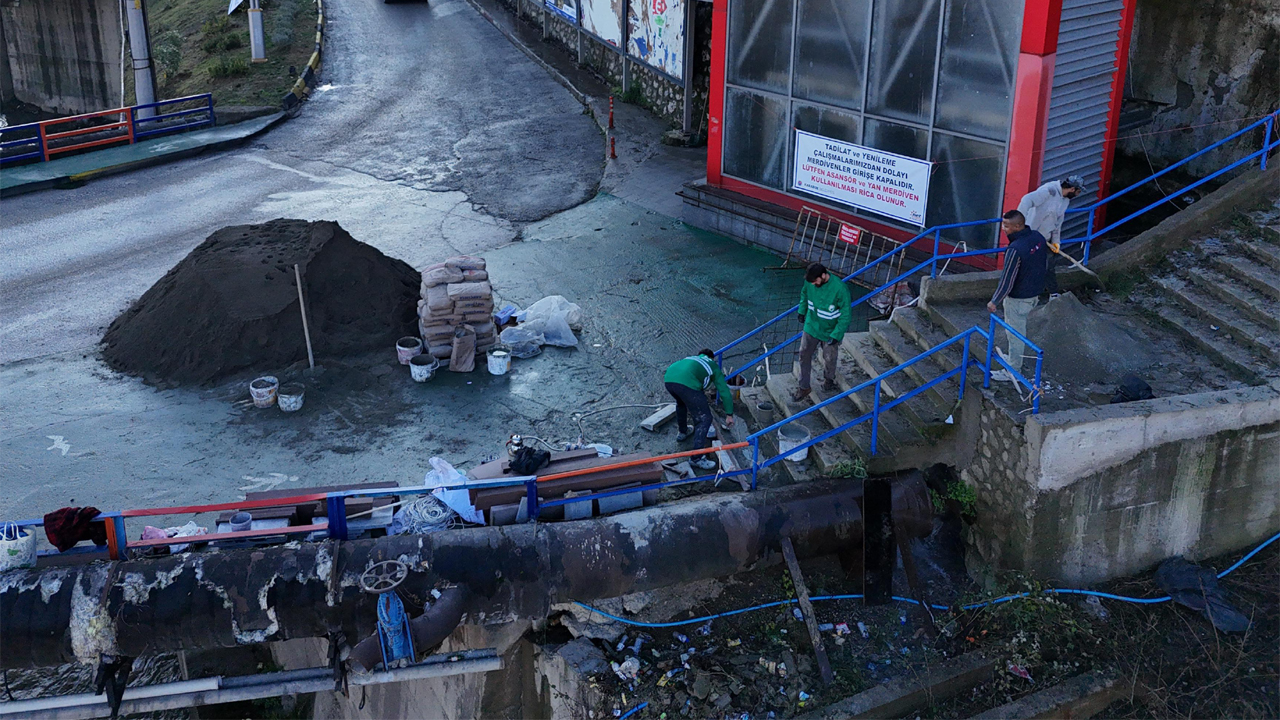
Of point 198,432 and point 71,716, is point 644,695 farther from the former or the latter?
point 198,432

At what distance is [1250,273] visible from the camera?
11000 millimetres

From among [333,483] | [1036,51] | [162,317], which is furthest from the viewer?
[162,317]

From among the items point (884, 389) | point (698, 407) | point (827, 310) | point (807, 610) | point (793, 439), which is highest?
point (827, 310)

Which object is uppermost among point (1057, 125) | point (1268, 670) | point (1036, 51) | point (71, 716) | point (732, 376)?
point (1036, 51)

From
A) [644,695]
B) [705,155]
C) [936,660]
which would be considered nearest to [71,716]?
[644,695]

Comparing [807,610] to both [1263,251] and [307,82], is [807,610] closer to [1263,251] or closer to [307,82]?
[1263,251]

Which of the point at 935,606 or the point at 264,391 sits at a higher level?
the point at 264,391

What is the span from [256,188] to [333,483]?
1110cm

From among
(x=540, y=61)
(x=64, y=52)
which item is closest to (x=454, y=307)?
(x=540, y=61)

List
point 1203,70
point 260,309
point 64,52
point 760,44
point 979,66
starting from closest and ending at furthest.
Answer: point 260,309 < point 979,66 < point 1203,70 < point 760,44 < point 64,52

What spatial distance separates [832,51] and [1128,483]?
854cm

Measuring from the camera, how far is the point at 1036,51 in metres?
13.1

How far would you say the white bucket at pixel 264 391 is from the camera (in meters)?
12.7

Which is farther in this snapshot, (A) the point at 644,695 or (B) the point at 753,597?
(B) the point at 753,597
